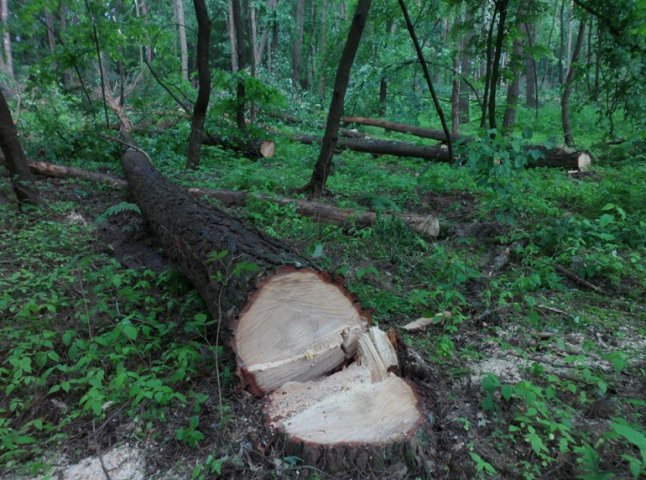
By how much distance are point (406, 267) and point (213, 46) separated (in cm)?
2988

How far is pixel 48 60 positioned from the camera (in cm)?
891

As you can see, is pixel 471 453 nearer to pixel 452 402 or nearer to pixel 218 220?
pixel 452 402

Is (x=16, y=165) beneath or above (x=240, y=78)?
beneath

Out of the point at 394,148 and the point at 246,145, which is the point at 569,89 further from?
the point at 246,145

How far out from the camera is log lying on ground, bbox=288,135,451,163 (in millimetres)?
9727

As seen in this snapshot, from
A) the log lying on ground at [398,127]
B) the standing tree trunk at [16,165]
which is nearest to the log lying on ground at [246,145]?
the log lying on ground at [398,127]

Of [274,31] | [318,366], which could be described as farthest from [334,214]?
[274,31]

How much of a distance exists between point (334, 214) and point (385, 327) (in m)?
2.64

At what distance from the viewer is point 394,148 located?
10258 millimetres

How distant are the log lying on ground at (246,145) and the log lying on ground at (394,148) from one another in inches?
56.4

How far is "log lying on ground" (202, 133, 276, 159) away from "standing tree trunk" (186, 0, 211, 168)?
1.52 m

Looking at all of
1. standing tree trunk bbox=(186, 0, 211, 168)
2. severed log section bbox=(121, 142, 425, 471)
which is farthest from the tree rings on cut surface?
standing tree trunk bbox=(186, 0, 211, 168)

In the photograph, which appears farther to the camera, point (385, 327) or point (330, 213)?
point (330, 213)

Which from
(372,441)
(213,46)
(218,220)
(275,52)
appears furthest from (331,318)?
(213,46)
